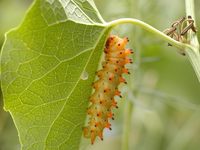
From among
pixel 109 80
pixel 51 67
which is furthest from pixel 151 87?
pixel 51 67

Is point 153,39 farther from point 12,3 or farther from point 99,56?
point 12,3

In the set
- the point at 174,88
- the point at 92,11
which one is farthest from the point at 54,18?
the point at 174,88

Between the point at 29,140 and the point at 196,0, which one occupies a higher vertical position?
the point at 196,0

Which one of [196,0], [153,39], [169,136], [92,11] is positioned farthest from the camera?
[169,136]

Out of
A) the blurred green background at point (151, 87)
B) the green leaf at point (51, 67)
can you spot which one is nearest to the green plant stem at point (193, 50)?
the green leaf at point (51, 67)

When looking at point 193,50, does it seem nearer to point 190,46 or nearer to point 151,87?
point 190,46

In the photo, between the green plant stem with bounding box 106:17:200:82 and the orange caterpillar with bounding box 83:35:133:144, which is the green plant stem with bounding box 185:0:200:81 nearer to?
the green plant stem with bounding box 106:17:200:82

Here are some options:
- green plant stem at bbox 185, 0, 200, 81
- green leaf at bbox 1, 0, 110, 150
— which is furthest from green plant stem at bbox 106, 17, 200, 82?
green leaf at bbox 1, 0, 110, 150

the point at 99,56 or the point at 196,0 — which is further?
the point at 196,0

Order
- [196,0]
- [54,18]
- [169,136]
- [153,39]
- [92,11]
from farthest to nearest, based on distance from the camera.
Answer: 1. [169,136]
2. [196,0]
3. [153,39]
4. [92,11]
5. [54,18]
